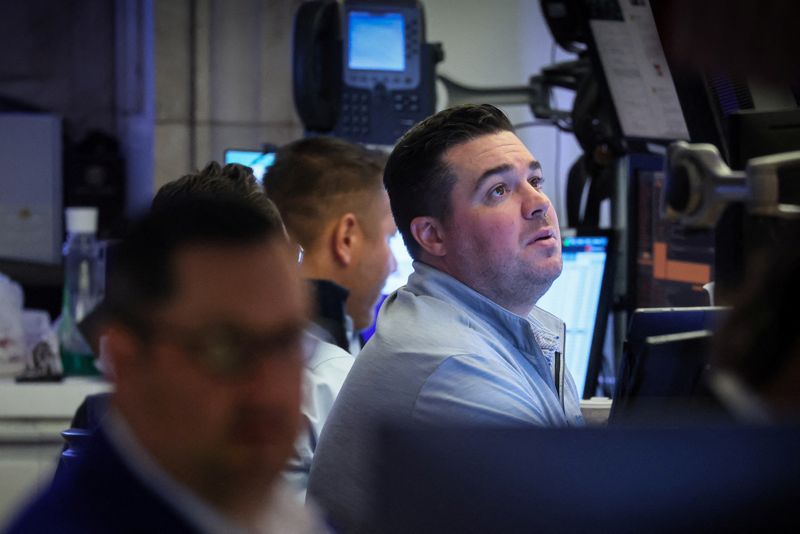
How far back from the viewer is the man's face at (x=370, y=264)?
2.25m

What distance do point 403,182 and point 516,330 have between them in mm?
320

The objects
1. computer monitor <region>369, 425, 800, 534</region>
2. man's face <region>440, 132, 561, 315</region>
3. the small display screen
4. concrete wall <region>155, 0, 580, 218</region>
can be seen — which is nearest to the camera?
computer monitor <region>369, 425, 800, 534</region>

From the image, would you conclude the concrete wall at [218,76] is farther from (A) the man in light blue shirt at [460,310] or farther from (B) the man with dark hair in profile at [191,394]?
(B) the man with dark hair in profile at [191,394]

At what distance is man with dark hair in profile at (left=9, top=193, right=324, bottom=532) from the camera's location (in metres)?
0.61

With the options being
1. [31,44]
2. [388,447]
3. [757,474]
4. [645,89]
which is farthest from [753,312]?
[31,44]

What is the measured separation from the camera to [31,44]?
6.64 m

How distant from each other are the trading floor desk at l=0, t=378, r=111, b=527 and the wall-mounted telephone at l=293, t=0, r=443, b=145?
0.96m

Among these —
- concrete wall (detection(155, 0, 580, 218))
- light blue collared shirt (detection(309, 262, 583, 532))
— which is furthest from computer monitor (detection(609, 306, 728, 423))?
concrete wall (detection(155, 0, 580, 218))

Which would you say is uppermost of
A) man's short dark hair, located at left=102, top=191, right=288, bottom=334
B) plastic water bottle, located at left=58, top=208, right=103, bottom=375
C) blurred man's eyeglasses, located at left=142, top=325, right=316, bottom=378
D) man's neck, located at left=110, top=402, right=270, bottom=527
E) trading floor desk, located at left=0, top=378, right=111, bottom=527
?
man's short dark hair, located at left=102, top=191, right=288, bottom=334

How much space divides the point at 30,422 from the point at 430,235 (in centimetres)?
154

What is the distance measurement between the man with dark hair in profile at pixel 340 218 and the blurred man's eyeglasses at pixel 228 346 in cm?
156

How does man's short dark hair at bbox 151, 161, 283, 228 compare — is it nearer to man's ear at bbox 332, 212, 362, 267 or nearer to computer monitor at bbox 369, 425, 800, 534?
man's ear at bbox 332, 212, 362, 267

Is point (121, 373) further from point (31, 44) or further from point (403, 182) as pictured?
point (31, 44)

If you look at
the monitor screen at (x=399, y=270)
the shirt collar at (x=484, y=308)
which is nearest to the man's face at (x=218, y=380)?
the shirt collar at (x=484, y=308)
